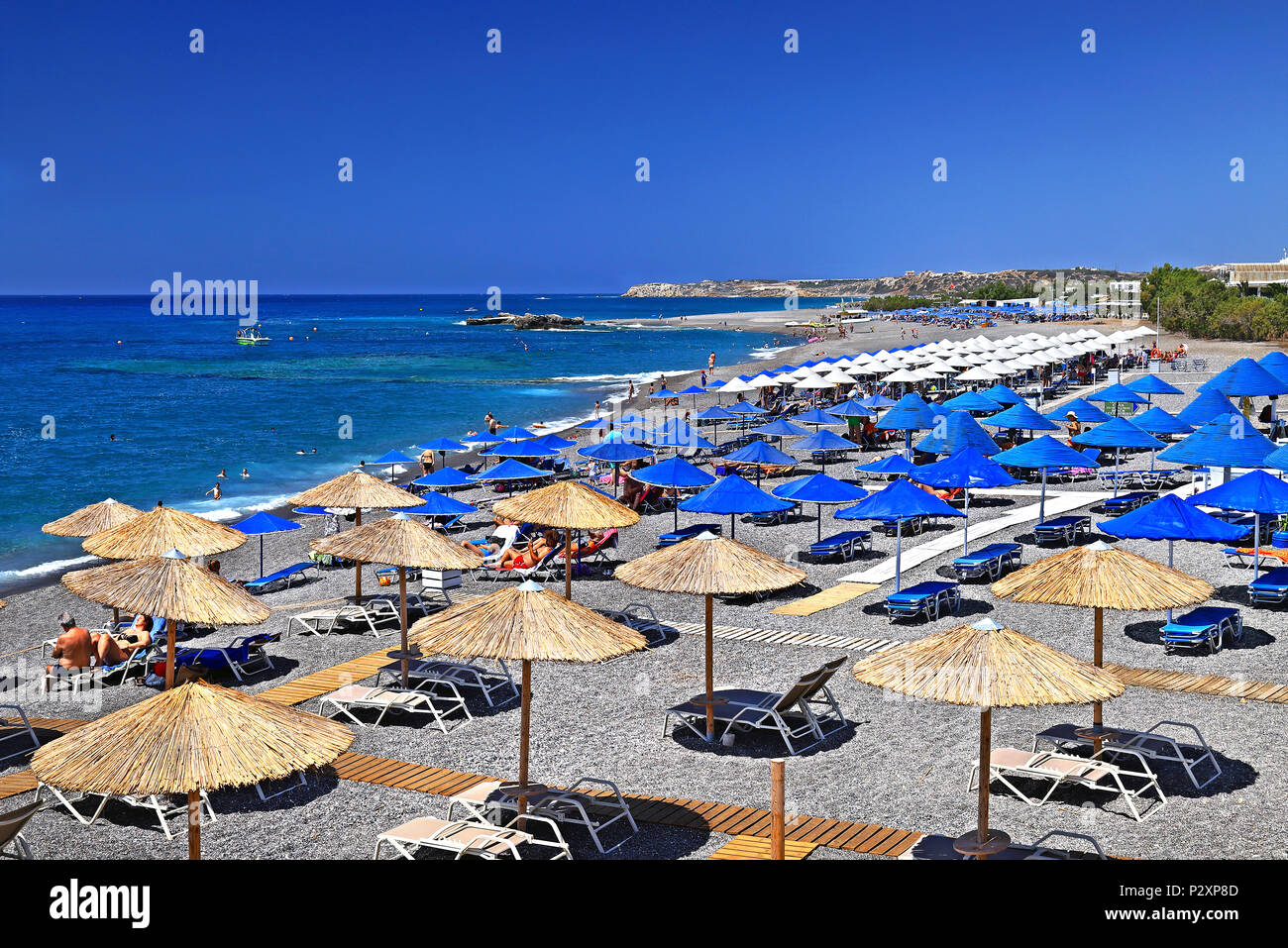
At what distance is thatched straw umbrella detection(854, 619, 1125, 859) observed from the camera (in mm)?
7492

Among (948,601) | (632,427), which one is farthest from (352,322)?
(948,601)

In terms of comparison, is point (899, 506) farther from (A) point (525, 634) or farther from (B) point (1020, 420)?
(B) point (1020, 420)

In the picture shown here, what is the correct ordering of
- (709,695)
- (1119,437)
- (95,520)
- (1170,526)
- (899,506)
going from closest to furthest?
(709,695), (1170,526), (95,520), (899,506), (1119,437)

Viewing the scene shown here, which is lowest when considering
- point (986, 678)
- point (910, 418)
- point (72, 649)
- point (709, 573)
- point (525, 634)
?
point (72, 649)

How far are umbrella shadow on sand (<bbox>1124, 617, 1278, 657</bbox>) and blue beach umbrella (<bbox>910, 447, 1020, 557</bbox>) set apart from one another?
4.04m

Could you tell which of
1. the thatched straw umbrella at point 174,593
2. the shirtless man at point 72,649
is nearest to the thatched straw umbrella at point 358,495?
the shirtless man at point 72,649

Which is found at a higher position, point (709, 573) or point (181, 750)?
point (709, 573)

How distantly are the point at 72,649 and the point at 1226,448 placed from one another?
17310mm

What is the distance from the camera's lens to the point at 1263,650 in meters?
12.7

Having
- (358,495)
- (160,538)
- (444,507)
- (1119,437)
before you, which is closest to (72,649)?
(160,538)

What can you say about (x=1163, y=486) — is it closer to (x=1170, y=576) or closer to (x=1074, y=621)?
(x=1074, y=621)

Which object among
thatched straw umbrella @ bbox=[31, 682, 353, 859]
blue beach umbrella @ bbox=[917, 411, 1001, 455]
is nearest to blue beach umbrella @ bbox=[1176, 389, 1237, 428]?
blue beach umbrella @ bbox=[917, 411, 1001, 455]

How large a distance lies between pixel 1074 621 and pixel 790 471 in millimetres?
13546

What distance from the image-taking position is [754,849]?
8.17 meters
